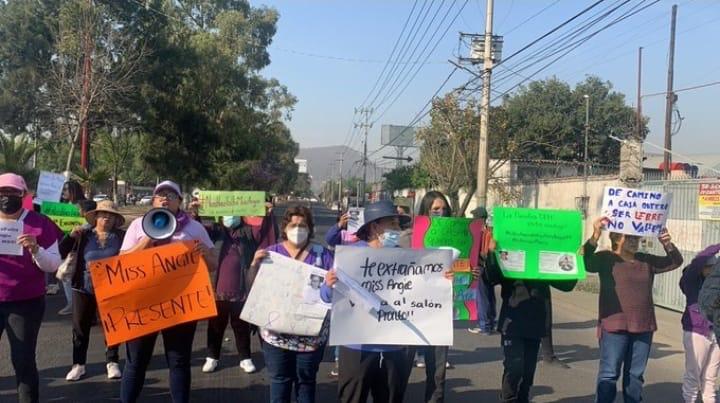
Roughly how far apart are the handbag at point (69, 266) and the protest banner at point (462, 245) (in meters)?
2.93

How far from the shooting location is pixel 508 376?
4.90 meters

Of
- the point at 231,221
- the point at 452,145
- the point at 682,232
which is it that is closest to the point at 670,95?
the point at 452,145

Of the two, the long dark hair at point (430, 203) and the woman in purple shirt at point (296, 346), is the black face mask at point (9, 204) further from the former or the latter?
the long dark hair at point (430, 203)

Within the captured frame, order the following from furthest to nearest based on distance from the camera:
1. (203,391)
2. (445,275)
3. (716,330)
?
1. (203,391)
2. (445,275)
3. (716,330)

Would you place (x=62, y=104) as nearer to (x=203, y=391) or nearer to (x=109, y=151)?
(x=203, y=391)

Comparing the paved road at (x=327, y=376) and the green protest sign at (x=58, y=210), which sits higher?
the green protest sign at (x=58, y=210)

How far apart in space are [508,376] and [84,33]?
1955cm

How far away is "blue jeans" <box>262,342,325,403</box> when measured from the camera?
4109mm

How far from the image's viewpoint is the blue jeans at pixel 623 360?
4883mm

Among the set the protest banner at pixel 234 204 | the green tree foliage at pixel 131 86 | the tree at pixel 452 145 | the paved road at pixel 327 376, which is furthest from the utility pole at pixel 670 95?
the protest banner at pixel 234 204

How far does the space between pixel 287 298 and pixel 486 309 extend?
18.3ft

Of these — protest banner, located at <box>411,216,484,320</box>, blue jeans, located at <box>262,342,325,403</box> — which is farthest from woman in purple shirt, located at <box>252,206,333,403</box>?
protest banner, located at <box>411,216,484,320</box>

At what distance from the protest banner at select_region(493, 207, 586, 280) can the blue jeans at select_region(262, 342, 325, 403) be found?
1689 mm

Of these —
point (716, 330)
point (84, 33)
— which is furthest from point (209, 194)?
point (84, 33)
